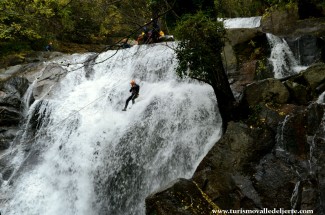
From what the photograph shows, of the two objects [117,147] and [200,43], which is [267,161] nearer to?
[200,43]

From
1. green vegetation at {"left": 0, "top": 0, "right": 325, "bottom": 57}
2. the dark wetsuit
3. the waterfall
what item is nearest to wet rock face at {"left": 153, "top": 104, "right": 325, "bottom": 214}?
the dark wetsuit

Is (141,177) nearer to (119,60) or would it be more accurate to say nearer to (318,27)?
(119,60)

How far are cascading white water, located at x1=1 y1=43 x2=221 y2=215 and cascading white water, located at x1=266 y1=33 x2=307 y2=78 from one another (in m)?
3.34

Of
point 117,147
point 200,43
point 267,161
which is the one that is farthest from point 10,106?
point 267,161

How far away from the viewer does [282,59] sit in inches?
496

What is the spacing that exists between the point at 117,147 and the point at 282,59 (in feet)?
25.2

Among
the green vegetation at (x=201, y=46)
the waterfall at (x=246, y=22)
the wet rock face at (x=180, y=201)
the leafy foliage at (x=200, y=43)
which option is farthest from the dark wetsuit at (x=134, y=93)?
the waterfall at (x=246, y=22)

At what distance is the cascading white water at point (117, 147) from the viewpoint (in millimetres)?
9680

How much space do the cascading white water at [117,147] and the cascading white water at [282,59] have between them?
3.34 metres

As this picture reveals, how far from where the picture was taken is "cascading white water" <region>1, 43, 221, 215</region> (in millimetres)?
9680

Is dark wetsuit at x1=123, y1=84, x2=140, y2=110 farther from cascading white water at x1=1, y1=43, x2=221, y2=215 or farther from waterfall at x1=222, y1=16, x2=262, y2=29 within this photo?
waterfall at x1=222, y1=16, x2=262, y2=29

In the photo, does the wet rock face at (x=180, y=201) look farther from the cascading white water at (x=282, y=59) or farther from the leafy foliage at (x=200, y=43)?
the cascading white water at (x=282, y=59)

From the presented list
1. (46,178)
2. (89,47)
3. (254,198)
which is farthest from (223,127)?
(89,47)

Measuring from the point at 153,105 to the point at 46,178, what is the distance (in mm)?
4832
